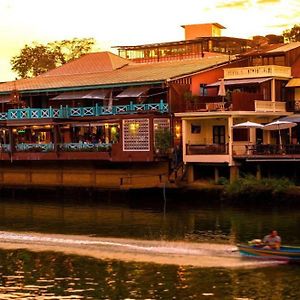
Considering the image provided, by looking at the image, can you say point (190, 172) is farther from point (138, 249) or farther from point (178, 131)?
point (138, 249)

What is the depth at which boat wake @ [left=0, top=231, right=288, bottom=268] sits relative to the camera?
34.4 meters

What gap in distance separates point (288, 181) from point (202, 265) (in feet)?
68.1

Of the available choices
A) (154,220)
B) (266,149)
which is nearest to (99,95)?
(266,149)

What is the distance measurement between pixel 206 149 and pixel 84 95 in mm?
14464

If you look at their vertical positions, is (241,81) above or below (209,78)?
below

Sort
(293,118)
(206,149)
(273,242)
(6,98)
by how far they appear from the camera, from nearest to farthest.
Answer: (273,242) → (206,149) → (293,118) → (6,98)

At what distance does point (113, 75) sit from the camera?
72.8 m

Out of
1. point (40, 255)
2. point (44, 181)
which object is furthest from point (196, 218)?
point (44, 181)

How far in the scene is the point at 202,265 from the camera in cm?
3369

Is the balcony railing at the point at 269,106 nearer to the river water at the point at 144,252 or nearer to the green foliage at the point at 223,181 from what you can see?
the green foliage at the point at 223,181

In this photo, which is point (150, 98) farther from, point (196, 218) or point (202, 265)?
point (202, 265)

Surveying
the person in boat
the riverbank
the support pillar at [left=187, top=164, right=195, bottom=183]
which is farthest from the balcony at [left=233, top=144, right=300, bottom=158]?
the person in boat

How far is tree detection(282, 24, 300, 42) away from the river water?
53.1 m

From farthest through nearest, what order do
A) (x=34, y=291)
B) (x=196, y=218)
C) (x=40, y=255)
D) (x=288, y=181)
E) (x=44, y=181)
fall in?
(x=44, y=181)
(x=288, y=181)
(x=196, y=218)
(x=40, y=255)
(x=34, y=291)
